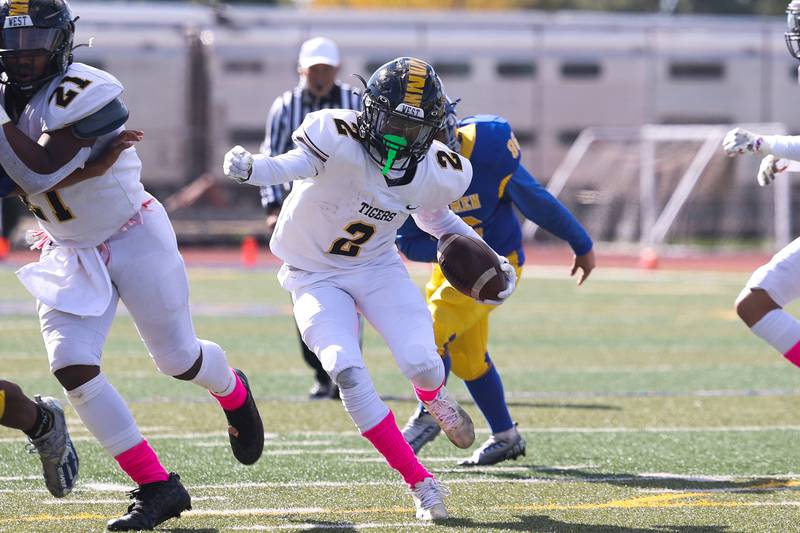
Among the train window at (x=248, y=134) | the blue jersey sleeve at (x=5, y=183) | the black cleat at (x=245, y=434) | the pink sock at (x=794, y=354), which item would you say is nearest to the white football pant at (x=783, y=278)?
the pink sock at (x=794, y=354)

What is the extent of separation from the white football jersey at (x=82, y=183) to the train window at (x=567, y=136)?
21.3m

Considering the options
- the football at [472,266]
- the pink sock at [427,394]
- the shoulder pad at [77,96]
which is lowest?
the pink sock at [427,394]

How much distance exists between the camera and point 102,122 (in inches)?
155

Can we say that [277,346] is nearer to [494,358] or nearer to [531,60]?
[494,358]

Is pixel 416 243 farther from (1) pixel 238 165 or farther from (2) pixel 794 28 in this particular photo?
(2) pixel 794 28

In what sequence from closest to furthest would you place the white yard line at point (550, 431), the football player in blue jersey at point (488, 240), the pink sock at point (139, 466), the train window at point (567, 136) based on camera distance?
1. the pink sock at point (139, 466)
2. the football player in blue jersey at point (488, 240)
3. the white yard line at point (550, 431)
4. the train window at point (567, 136)

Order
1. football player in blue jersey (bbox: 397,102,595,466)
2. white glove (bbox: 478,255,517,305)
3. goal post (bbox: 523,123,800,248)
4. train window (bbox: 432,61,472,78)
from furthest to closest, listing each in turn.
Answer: train window (bbox: 432,61,472,78)
goal post (bbox: 523,123,800,248)
football player in blue jersey (bbox: 397,102,595,466)
white glove (bbox: 478,255,517,305)

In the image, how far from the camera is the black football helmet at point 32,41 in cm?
393

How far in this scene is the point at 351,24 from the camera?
22578 millimetres

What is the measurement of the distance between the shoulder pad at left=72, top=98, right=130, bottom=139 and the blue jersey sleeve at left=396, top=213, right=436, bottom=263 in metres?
1.57

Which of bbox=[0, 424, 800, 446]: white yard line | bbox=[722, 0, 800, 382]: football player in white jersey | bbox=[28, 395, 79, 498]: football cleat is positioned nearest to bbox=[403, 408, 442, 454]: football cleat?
bbox=[0, 424, 800, 446]: white yard line

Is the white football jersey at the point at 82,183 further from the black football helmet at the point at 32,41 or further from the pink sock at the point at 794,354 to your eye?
the pink sock at the point at 794,354

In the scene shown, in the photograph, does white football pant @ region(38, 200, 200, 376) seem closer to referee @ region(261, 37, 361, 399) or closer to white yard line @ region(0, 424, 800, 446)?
white yard line @ region(0, 424, 800, 446)

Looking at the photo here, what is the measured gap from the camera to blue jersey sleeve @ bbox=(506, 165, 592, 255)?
5473 millimetres
